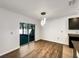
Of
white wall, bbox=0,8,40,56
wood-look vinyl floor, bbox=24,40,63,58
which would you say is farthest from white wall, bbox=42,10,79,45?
white wall, bbox=0,8,40,56

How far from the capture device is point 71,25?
233 inches

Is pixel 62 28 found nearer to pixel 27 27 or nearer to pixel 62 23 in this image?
pixel 62 23

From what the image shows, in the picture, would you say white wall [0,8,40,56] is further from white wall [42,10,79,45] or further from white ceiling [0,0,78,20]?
white wall [42,10,79,45]

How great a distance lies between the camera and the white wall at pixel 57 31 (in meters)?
6.43

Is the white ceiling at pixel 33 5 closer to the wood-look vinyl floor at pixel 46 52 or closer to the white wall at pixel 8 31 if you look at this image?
the white wall at pixel 8 31

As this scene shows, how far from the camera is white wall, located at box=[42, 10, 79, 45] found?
253 inches

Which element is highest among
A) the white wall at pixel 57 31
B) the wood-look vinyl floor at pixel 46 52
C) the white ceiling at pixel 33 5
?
the white ceiling at pixel 33 5

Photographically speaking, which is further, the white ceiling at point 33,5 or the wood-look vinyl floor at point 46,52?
the wood-look vinyl floor at point 46,52

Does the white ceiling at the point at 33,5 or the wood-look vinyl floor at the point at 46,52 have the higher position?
the white ceiling at the point at 33,5

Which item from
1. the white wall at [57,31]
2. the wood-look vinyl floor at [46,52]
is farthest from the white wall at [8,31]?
the white wall at [57,31]

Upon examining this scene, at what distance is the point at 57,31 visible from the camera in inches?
281

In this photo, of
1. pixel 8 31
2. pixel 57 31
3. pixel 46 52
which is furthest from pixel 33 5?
pixel 57 31

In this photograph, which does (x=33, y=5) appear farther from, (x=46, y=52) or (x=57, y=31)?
(x=57, y=31)

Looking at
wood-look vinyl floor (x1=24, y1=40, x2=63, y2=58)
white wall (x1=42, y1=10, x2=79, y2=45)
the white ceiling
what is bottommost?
wood-look vinyl floor (x1=24, y1=40, x2=63, y2=58)
